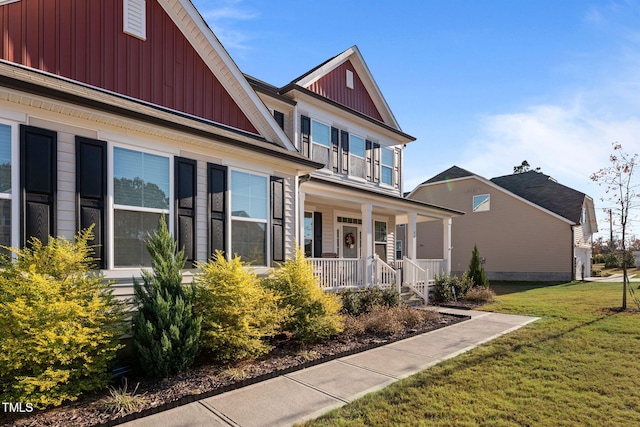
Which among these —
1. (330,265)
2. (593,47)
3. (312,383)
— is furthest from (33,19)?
(593,47)

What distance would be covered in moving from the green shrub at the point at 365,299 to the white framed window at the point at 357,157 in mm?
→ 4609

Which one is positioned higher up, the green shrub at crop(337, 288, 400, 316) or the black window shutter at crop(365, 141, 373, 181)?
the black window shutter at crop(365, 141, 373, 181)

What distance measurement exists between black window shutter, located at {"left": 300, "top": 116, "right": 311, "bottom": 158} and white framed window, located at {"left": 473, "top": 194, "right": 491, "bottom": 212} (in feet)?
58.2

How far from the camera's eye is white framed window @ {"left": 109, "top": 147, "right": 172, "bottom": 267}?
5.57 m

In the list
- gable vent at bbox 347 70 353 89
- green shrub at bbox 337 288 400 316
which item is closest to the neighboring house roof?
gable vent at bbox 347 70 353 89

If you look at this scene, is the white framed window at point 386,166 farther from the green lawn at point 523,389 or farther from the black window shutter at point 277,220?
the green lawn at point 523,389

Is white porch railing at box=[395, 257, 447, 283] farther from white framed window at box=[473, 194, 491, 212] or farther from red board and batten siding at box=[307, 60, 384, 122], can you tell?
white framed window at box=[473, 194, 491, 212]

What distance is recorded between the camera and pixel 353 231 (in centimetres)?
1436

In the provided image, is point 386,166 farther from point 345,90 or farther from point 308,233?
point 308,233

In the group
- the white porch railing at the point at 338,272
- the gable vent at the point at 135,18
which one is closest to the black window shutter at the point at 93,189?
the gable vent at the point at 135,18

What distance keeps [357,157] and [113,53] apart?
333 inches

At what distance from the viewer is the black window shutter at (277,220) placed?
7735mm

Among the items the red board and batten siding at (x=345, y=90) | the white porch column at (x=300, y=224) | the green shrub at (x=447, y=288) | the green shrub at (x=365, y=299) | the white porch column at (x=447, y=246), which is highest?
the red board and batten siding at (x=345, y=90)

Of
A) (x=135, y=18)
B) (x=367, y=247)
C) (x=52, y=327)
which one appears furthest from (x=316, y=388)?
(x=135, y=18)
